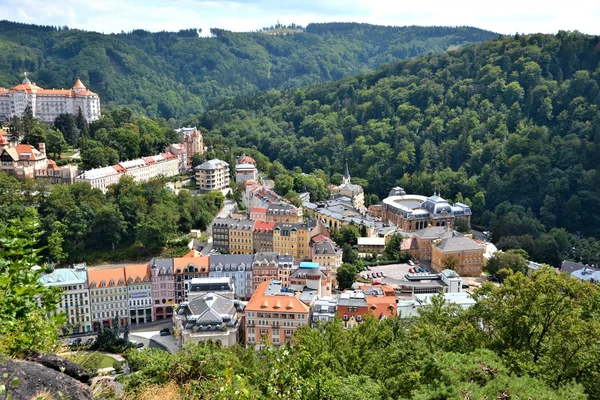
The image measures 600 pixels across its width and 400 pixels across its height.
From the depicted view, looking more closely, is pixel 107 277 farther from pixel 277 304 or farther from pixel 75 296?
pixel 277 304

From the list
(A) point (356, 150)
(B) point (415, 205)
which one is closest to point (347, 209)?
(B) point (415, 205)

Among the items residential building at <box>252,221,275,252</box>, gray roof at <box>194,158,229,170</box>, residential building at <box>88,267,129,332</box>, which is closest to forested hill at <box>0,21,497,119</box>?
gray roof at <box>194,158,229,170</box>

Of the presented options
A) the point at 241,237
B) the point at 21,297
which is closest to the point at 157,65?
the point at 241,237

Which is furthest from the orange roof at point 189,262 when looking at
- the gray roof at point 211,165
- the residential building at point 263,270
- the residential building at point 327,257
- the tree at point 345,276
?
the gray roof at point 211,165

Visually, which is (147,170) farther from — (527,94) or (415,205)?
(527,94)

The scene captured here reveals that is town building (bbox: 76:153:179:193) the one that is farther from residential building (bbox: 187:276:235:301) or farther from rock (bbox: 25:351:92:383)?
rock (bbox: 25:351:92:383)

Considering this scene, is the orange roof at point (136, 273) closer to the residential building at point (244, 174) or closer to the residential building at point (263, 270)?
the residential building at point (263, 270)

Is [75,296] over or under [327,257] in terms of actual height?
under
